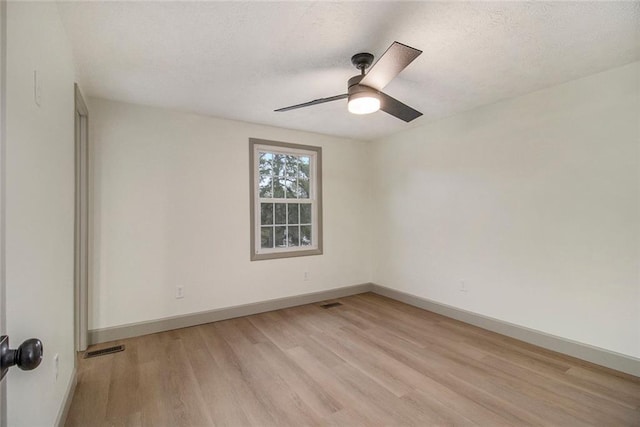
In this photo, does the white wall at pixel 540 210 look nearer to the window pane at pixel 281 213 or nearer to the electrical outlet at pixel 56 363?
the window pane at pixel 281 213

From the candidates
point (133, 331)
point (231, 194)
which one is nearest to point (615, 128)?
point (231, 194)

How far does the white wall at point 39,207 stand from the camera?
107 cm

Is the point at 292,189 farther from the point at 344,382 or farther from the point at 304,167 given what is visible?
the point at 344,382

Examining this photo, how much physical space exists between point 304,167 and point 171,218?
1.97 metres

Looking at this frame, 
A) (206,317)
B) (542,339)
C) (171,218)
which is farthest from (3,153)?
(542,339)

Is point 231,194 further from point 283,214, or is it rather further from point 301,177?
point 301,177

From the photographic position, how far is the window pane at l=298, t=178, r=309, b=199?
444 cm

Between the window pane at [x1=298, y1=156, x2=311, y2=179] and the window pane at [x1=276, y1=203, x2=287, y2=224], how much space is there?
1.80 ft

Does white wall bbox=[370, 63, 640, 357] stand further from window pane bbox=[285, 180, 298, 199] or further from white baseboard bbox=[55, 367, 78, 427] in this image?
white baseboard bbox=[55, 367, 78, 427]

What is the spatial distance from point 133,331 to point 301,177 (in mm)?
2788

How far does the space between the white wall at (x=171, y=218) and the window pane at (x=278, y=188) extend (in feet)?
1.47

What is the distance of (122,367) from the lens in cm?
252

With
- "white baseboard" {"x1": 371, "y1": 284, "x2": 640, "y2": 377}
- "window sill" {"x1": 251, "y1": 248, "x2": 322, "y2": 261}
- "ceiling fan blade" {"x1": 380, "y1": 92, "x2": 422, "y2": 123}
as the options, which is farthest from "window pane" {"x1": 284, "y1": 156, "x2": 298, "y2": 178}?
"white baseboard" {"x1": 371, "y1": 284, "x2": 640, "y2": 377}

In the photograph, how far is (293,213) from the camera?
4.38m
